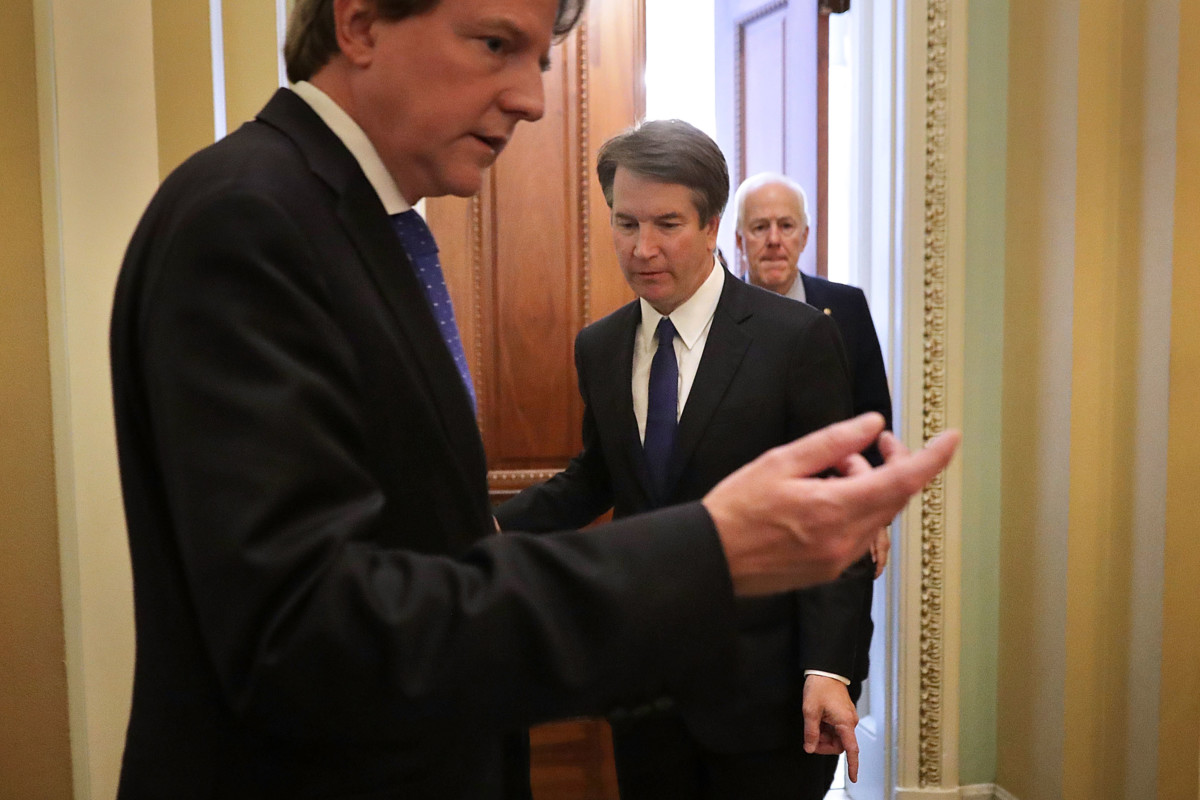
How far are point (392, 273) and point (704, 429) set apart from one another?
0.94 metres

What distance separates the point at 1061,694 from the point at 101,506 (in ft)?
7.32

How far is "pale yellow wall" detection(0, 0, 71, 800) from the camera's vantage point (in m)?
1.94

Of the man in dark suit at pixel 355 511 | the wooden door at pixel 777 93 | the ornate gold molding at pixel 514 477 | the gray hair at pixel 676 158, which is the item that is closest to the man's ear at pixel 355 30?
the man in dark suit at pixel 355 511

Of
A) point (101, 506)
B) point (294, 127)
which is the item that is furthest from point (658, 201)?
point (101, 506)

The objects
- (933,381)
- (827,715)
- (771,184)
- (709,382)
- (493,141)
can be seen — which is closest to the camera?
(493,141)

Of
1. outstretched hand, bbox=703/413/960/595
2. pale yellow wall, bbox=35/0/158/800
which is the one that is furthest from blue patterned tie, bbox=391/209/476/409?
pale yellow wall, bbox=35/0/158/800

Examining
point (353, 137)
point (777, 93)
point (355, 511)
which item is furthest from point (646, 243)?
point (777, 93)

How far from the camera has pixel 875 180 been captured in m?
2.80

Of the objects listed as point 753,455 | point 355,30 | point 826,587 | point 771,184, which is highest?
point 771,184

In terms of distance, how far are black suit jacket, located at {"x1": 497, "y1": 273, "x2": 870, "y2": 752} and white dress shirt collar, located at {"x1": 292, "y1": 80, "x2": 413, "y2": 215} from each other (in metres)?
0.89

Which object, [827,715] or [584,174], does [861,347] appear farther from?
[827,715]

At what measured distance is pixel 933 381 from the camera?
2.69m

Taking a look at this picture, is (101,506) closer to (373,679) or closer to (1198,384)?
(373,679)

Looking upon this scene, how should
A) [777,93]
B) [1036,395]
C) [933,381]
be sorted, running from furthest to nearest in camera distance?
[777,93]
[933,381]
[1036,395]
